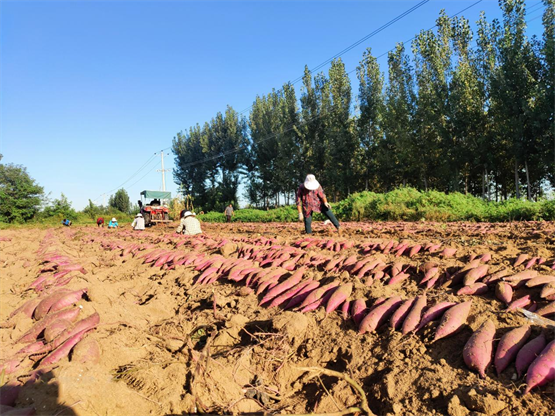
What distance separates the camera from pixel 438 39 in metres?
21.4

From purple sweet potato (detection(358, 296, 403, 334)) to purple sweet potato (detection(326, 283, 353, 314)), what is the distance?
0.87 ft

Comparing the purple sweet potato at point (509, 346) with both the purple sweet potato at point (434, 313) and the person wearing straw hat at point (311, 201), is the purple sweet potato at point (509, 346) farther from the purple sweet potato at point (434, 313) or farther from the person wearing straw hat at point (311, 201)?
the person wearing straw hat at point (311, 201)

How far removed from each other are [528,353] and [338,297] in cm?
104

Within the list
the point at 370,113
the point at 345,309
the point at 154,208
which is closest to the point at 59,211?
the point at 154,208

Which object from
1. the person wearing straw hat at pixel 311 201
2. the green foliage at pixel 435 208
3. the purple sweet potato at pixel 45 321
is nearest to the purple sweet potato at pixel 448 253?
the purple sweet potato at pixel 45 321

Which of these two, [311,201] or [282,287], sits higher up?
[311,201]

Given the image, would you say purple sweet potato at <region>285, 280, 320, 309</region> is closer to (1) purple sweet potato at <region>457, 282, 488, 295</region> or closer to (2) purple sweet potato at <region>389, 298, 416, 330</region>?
(2) purple sweet potato at <region>389, 298, 416, 330</region>

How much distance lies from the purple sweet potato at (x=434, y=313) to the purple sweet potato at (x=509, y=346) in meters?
0.34

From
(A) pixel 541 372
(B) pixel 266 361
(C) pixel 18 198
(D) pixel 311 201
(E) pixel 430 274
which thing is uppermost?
(C) pixel 18 198

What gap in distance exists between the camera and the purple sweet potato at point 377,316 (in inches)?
74.6

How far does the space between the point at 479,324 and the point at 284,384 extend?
1.02m

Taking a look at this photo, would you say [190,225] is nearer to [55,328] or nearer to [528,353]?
[55,328]

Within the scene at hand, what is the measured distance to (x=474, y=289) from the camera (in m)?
2.06

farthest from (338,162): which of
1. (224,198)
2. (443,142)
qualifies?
(224,198)
